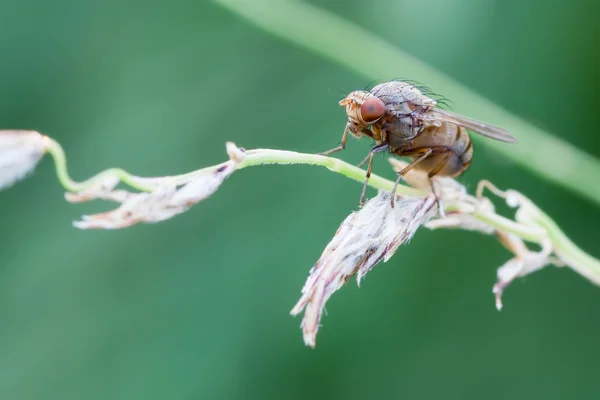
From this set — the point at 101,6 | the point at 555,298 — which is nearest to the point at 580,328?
the point at 555,298

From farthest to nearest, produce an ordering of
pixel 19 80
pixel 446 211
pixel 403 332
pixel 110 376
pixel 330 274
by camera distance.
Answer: pixel 19 80
pixel 403 332
pixel 110 376
pixel 446 211
pixel 330 274

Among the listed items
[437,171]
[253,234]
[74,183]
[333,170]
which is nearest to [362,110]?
[437,171]

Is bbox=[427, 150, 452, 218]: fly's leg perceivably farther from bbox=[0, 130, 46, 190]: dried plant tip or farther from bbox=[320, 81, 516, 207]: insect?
bbox=[0, 130, 46, 190]: dried plant tip

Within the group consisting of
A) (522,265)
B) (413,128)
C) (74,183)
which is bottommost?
(522,265)

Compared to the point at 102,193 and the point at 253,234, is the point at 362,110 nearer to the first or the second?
the point at 102,193

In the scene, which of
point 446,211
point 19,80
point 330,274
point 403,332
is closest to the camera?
point 330,274

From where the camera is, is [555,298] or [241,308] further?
[555,298]

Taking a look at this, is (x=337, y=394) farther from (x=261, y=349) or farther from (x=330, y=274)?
(x=330, y=274)
